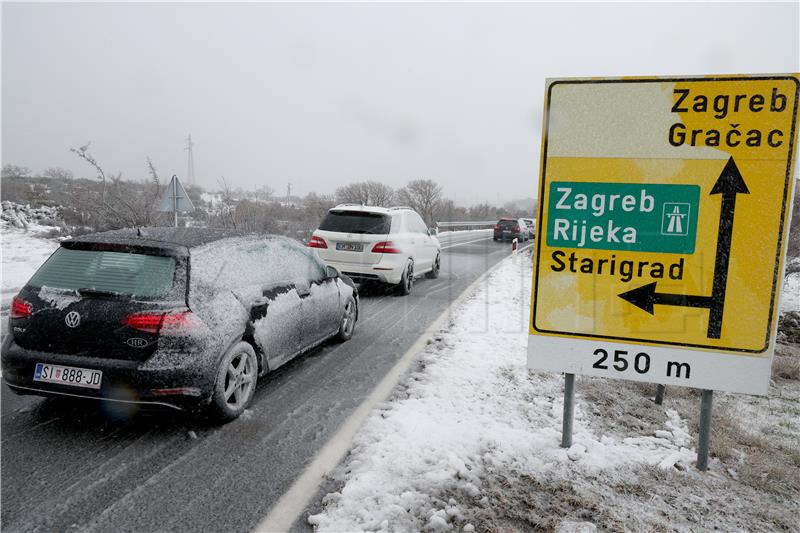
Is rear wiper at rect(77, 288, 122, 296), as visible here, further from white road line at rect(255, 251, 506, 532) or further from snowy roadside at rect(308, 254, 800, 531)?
snowy roadside at rect(308, 254, 800, 531)

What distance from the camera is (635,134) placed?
3.21m

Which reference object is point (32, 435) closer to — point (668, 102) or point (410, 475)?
point (410, 475)

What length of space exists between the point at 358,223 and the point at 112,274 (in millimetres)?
6112

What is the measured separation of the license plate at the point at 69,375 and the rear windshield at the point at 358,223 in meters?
6.38

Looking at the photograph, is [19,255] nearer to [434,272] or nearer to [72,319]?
[434,272]

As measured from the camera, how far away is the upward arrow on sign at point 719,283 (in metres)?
3.07

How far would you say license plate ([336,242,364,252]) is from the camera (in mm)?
9594

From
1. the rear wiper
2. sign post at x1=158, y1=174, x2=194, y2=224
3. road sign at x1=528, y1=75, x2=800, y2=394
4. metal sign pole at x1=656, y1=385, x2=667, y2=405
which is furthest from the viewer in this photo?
sign post at x1=158, y1=174, x2=194, y2=224

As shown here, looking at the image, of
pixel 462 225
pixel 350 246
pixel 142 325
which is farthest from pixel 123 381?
pixel 462 225

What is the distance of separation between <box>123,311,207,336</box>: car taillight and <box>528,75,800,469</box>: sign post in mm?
2538

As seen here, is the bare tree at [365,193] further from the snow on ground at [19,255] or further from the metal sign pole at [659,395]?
the metal sign pole at [659,395]

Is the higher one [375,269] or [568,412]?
[375,269]

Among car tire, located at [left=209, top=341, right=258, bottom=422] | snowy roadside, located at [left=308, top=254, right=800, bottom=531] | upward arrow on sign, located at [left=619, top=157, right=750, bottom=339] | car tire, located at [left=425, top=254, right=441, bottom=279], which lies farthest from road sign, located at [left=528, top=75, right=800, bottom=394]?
car tire, located at [left=425, top=254, right=441, bottom=279]

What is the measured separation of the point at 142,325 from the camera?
11.8 feet
